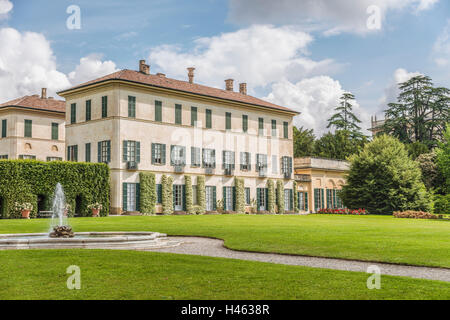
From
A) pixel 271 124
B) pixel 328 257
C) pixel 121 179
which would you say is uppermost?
pixel 271 124

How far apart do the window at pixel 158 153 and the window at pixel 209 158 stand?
4.18 meters

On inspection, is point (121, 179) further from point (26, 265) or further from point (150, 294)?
point (150, 294)

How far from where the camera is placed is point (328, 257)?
12547 mm

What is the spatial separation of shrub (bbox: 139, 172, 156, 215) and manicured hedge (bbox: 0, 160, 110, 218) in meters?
3.17

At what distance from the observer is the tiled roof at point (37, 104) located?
158 feet

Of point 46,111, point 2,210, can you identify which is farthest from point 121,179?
point 46,111

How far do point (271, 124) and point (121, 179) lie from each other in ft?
57.1

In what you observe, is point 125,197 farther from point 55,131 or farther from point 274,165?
point 274,165

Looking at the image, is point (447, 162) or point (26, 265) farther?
point (447, 162)

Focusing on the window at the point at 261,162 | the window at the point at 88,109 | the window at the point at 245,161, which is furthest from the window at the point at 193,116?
the window at the point at 88,109

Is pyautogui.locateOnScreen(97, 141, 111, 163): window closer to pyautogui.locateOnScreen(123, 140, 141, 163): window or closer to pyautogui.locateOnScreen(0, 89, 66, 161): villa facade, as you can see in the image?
pyautogui.locateOnScreen(123, 140, 141, 163): window

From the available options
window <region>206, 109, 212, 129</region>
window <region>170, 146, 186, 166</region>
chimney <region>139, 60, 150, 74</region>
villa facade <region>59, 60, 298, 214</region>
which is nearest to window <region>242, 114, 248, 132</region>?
villa facade <region>59, 60, 298, 214</region>

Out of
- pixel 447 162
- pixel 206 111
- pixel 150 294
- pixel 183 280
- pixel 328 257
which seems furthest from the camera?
pixel 447 162

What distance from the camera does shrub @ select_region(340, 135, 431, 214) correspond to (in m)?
43.0
